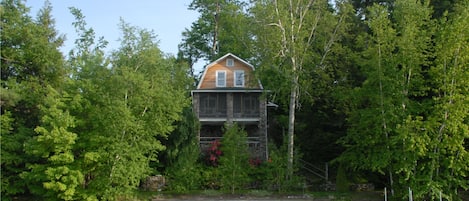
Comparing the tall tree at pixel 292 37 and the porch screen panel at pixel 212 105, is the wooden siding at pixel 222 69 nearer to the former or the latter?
the porch screen panel at pixel 212 105

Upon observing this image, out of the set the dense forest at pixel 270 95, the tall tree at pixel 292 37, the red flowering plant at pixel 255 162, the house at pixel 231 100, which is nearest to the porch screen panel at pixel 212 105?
the house at pixel 231 100

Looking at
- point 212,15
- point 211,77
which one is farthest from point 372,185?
point 212,15

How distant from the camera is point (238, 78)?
33.4 metres

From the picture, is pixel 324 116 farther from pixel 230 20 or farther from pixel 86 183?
pixel 86 183

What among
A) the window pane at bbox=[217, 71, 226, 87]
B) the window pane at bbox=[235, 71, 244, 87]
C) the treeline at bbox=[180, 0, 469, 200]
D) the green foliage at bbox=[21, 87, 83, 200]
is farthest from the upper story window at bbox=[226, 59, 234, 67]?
the green foliage at bbox=[21, 87, 83, 200]

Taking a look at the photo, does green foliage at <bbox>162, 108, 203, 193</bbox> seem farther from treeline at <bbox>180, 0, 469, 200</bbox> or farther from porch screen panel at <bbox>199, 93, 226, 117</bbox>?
treeline at <bbox>180, 0, 469, 200</bbox>

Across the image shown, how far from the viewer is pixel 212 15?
42.9m

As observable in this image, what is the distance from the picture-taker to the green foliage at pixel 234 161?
25.3 meters

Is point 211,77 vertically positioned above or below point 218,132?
above

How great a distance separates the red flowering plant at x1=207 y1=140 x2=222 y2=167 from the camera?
28561 millimetres

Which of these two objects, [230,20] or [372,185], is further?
[230,20]

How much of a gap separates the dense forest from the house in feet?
10.3

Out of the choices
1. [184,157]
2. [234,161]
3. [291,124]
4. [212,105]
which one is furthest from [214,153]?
[291,124]

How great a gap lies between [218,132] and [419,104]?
16.1 meters
